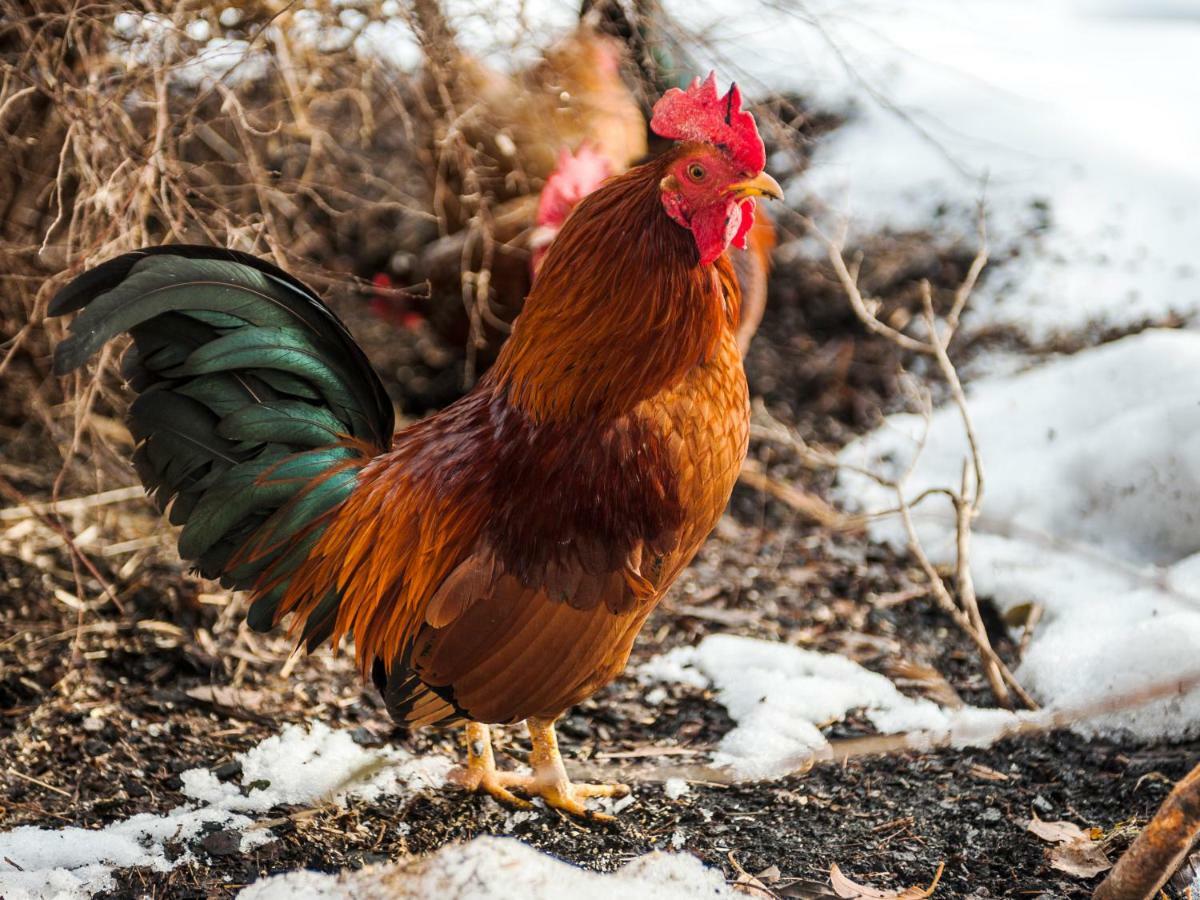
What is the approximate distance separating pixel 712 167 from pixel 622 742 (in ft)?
5.87

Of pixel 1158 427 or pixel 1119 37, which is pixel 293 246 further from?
pixel 1119 37

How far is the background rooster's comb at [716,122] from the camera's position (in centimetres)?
237

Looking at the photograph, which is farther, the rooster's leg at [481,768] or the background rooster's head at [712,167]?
the rooster's leg at [481,768]

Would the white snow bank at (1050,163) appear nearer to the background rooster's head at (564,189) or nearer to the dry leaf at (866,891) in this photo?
the background rooster's head at (564,189)

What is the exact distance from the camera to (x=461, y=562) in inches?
99.5

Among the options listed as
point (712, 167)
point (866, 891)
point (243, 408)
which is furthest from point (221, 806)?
point (712, 167)

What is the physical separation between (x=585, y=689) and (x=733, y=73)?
1836 mm

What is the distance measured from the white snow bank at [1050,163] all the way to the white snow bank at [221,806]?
3533mm

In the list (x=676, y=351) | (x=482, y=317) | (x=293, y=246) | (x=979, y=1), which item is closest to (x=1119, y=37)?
(x=979, y=1)

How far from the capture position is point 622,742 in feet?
10.7

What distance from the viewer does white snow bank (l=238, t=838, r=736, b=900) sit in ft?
6.39

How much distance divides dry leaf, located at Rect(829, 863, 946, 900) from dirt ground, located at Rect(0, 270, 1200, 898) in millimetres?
46

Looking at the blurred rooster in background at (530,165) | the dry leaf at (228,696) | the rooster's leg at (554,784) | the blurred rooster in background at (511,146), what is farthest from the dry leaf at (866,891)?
the blurred rooster in background at (511,146)

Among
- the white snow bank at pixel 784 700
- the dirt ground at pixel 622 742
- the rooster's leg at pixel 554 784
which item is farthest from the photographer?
the white snow bank at pixel 784 700
